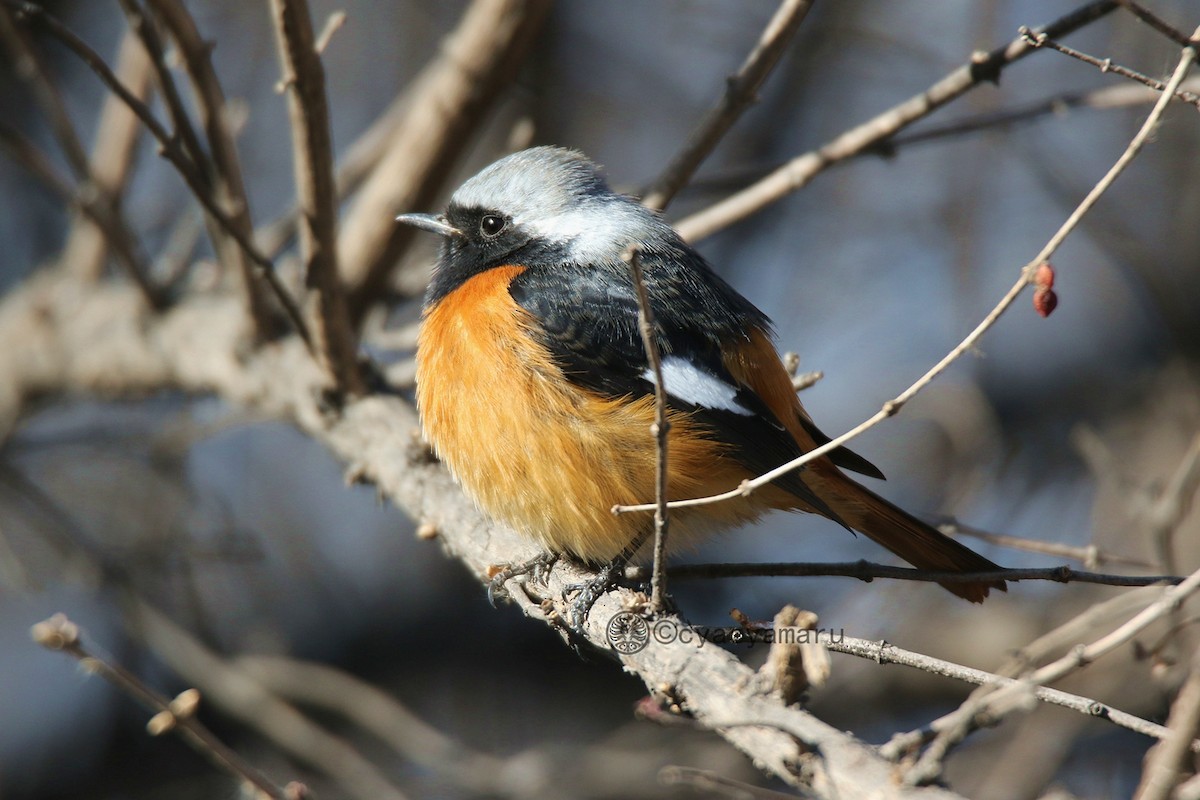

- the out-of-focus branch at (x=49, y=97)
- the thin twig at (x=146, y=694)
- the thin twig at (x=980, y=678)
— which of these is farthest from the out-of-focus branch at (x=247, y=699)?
the thin twig at (x=980, y=678)

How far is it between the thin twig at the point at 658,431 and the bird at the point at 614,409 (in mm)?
702

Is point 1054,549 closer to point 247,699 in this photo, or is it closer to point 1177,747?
point 1177,747

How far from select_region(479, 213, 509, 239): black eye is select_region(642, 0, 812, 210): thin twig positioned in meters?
0.58

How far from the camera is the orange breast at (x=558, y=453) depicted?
3.19 meters

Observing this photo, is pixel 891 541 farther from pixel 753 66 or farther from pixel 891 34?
pixel 891 34

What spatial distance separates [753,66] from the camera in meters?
3.68

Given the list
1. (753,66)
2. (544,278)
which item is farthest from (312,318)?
(753,66)

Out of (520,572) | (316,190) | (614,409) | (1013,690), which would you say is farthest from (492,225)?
(1013,690)

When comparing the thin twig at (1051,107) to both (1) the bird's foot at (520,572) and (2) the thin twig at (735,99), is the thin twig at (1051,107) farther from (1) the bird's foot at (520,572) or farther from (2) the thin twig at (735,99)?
(1) the bird's foot at (520,572)

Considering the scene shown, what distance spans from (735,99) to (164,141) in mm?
1967

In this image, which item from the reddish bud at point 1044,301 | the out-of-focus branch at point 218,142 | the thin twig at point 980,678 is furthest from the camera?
the out-of-focus branch at point 218,142

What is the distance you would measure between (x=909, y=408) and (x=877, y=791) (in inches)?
171

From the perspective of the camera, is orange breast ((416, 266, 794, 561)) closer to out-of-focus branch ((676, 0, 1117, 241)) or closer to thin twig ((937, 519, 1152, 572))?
thin twig ((937, 519, 1152, 572))

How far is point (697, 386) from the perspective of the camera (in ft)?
11.0
